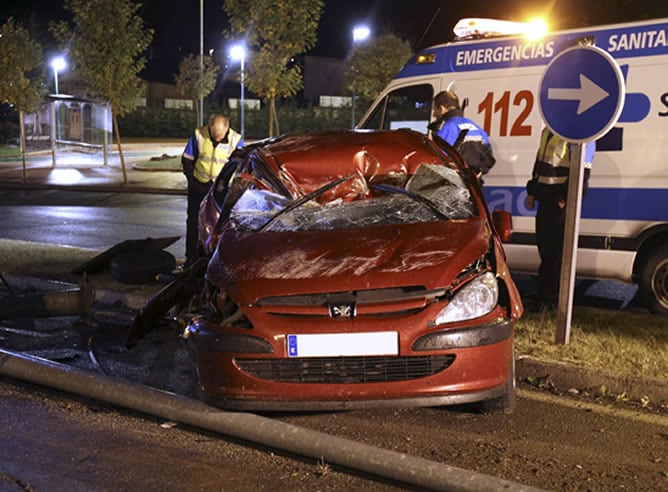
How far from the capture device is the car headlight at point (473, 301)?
13.8 feet

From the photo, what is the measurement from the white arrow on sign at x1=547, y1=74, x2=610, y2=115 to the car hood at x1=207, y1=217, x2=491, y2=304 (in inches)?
51.8

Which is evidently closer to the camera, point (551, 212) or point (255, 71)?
point (551, 212)

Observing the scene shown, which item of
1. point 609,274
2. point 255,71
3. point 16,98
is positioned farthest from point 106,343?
point 16,98

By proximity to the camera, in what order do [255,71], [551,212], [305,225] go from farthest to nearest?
[255,71], [551,212], [305,225]

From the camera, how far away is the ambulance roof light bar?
8.20 meters

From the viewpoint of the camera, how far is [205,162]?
8.53 meters

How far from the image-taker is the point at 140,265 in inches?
317

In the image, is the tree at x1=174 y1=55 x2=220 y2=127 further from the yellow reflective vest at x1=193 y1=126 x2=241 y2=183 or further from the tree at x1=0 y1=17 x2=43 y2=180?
the yellow reflective vest at x1=193 y1=126 x2=241 y2=183

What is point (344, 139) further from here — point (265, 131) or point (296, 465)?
point (265, 131)

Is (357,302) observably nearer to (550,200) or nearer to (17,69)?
(550,200)

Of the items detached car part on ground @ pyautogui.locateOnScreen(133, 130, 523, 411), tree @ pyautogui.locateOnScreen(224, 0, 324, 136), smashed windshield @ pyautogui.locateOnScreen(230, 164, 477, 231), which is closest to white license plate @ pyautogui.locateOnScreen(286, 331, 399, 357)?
detached car part on ground @ pyautogui.locateOnScreen(133, 130, 523, 411)

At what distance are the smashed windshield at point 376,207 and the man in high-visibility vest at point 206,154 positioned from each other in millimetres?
2932

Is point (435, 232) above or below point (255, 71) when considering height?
below

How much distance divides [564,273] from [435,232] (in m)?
1.53
